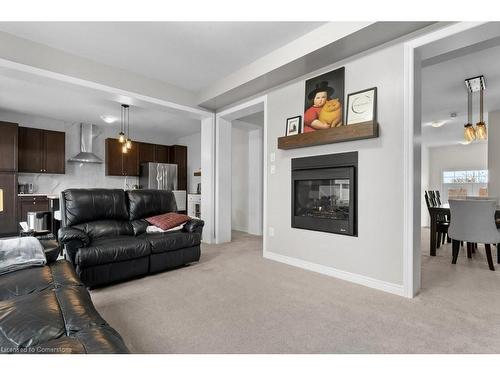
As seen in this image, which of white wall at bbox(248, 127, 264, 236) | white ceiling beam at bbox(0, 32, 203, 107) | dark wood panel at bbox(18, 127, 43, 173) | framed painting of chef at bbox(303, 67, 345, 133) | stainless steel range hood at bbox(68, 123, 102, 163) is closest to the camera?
white ceiling beam at bbox(0, 32, 203, 107)

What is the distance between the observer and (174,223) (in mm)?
3371

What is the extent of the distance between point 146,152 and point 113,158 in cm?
87

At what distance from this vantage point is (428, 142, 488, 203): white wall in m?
7.54

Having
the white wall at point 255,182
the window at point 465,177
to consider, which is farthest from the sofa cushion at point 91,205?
the window at point 465,177

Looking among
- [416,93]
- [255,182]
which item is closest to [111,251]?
[416,93]

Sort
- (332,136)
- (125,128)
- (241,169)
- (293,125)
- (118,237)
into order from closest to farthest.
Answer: (332,136) < (118,237) < (293,125) < (241,169) < (125,128)

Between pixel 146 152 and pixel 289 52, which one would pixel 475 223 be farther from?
pixel 146 152

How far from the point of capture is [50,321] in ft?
3.75

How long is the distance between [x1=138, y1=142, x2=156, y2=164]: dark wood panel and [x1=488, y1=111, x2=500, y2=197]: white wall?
7.79 metres

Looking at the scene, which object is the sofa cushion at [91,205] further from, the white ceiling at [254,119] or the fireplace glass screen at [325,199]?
the white ceiling at [254,119]

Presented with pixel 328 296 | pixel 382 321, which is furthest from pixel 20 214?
pixel 382 321

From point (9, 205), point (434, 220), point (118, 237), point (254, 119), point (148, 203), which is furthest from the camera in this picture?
point (254, 119)

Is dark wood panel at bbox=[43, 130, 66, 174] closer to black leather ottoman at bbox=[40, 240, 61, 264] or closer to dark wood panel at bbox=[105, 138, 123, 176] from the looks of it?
dark wood panel at bbox=[105, 138, 123, 176]

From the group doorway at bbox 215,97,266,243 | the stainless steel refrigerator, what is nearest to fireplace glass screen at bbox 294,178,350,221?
doorway at bbox 215,97,266,243
